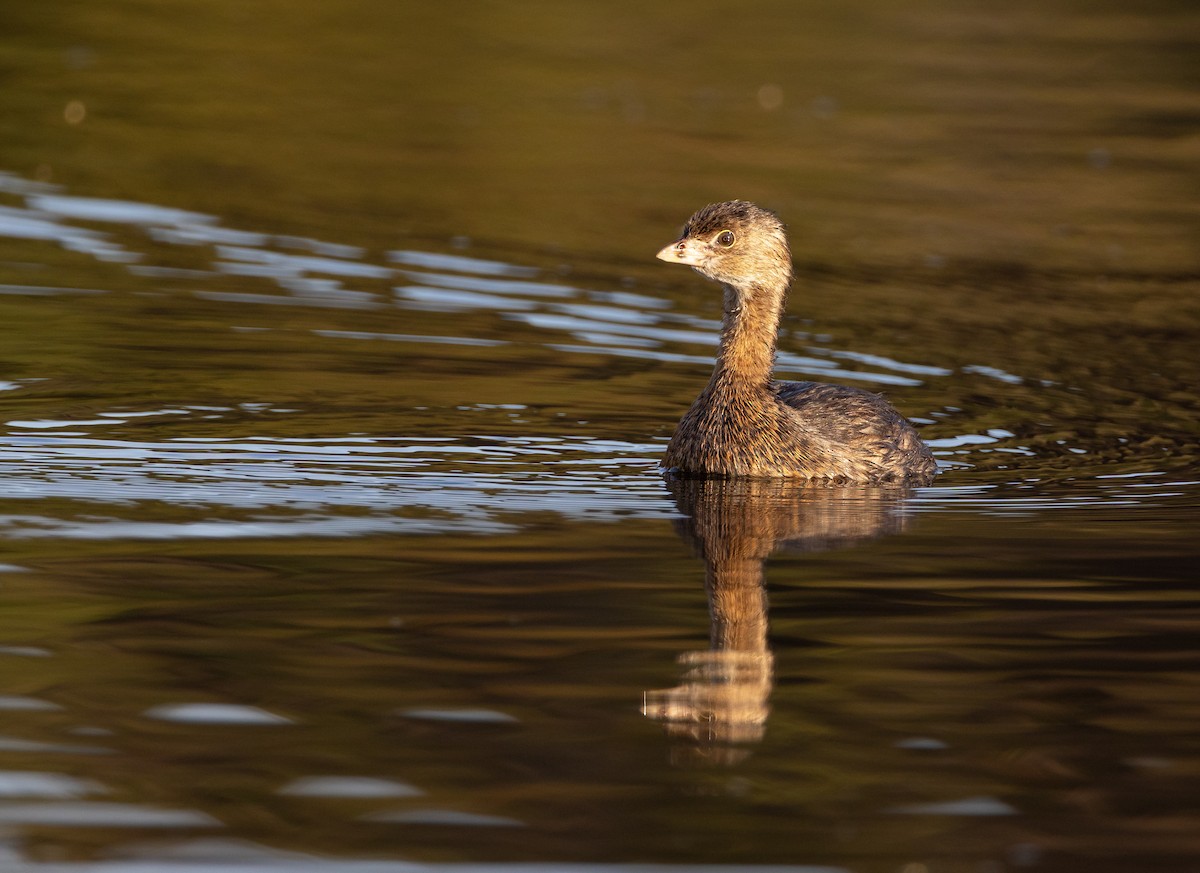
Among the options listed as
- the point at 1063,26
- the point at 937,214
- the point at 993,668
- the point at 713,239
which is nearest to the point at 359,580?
the point at 993,668

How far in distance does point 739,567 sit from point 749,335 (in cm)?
298

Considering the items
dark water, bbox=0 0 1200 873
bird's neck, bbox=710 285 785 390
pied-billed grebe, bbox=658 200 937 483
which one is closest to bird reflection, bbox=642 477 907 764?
dark water, bbox=0 0 1200 873

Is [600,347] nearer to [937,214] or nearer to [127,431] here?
[127,431]

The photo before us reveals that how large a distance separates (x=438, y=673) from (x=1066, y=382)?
7.30 metres

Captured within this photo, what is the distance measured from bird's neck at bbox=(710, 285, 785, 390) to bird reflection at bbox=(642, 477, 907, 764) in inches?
30.6

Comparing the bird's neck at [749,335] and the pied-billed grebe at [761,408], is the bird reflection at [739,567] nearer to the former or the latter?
the pied-billed grebe at [761,408]

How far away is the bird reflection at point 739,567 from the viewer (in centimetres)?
619

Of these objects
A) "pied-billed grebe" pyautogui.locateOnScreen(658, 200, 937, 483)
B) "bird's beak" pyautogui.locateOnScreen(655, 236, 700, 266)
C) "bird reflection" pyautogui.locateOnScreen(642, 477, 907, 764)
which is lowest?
"bird reflection" pyautogui.locateOnScreen(642, 477, 907, 764)

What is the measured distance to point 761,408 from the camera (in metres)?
10.6

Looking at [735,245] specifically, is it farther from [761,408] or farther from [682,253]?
Result: [761,408]

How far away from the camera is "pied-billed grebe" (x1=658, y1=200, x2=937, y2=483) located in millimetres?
10367

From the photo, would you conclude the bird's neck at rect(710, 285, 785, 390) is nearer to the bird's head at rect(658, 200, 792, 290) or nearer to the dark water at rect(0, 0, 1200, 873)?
the bird's head at rect(658, 200, 792, 290)

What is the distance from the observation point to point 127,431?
34.1 ft

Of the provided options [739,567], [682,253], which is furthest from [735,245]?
[739,567]
